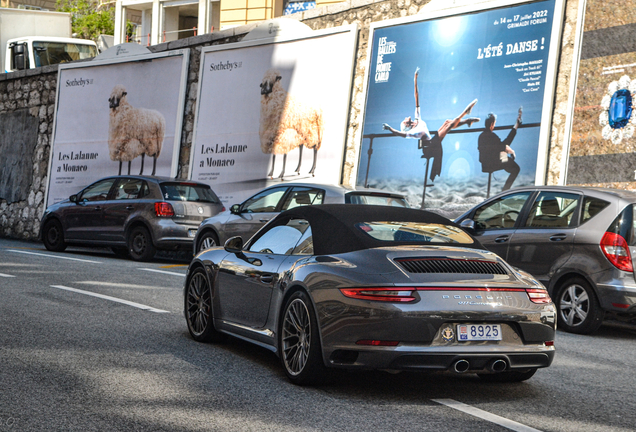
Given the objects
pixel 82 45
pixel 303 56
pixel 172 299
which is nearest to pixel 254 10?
pixel 82 45

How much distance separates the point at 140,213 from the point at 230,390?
36.9ft

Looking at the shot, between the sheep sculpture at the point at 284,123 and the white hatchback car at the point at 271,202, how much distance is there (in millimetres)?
5043

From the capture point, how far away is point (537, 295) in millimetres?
5496

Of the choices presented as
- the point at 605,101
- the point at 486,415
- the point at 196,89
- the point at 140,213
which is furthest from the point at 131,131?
the point at 486,415

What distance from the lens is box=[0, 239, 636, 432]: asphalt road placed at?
475cm

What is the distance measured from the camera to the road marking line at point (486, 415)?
474cm

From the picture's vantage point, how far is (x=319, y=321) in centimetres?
539

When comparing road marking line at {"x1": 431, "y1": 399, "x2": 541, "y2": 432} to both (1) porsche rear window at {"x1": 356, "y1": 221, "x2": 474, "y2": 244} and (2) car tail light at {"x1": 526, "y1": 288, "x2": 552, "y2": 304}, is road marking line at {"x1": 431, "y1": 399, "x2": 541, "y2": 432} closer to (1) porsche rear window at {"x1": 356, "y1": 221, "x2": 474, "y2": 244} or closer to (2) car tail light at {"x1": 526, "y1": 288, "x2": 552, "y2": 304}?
(2) car tail light at {"x1": 526, "y1": 288, "x2": 552, "y2": 304}

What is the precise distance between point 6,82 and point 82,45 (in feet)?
11.7

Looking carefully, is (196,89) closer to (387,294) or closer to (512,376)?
(512,376)

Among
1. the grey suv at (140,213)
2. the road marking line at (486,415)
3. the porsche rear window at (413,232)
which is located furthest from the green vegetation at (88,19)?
the road marking line at (486,415)

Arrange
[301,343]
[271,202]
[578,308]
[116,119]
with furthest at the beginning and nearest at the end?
[116,119], [271,202], [578,308], [301,343]

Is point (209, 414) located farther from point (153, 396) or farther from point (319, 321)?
point (319, 321)

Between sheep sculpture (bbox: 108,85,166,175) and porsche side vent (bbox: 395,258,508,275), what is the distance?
1863 centimetres
